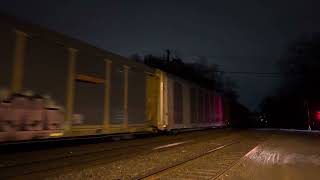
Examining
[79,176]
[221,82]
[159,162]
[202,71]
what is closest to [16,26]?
[79,176]

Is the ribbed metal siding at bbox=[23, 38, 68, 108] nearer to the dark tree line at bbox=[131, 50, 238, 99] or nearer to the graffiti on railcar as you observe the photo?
the graffiti on railcar

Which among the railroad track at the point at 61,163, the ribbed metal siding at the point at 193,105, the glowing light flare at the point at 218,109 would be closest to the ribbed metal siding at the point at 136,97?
the railroad track at the point at 61,163

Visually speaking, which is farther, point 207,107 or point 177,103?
point 207,107

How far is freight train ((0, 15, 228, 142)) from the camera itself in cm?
1034

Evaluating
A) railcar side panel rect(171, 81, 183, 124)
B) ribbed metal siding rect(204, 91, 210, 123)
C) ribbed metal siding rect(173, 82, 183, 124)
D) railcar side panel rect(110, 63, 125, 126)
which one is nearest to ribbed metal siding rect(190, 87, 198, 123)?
railcar side panel rect(171, 81, 183, 124)

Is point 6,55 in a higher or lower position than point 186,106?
higher

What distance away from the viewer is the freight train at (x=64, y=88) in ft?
33.9

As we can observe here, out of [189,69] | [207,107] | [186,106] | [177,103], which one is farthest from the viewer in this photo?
[189,69]

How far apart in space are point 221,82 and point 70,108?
100 meters

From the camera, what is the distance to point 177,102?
2402 cm

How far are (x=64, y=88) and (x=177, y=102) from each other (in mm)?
12321

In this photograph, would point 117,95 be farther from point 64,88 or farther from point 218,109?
point 218,109

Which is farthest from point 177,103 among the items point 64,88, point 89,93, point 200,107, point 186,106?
point 64,88

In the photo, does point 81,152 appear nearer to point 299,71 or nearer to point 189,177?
point 189,177
